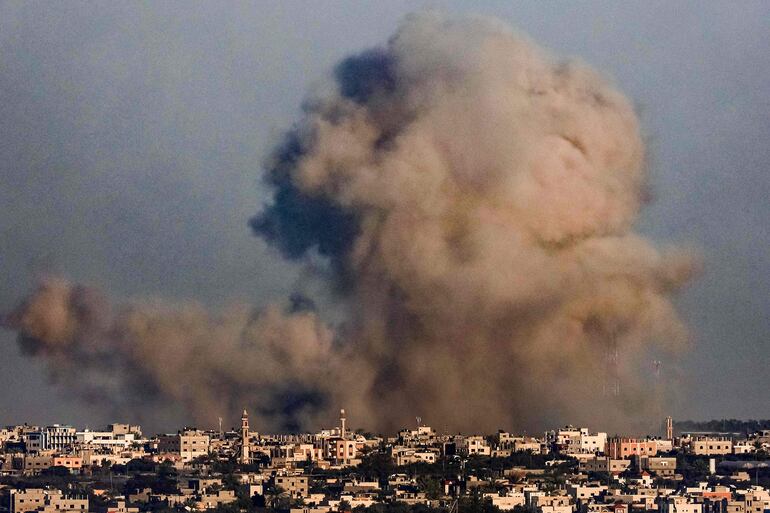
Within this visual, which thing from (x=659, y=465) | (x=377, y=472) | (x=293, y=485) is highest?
(x=659, y=465)

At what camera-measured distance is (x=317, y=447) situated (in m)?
62.2

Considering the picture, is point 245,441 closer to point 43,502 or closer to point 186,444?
point 186,444

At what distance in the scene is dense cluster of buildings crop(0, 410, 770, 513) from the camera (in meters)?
51.3

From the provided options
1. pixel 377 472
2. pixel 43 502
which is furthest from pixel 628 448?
pixel 43 502

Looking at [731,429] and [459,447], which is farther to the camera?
[731,429]

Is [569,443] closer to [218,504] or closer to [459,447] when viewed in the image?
[459,447]

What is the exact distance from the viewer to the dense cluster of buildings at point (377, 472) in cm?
5131

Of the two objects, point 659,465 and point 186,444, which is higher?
point 186,444

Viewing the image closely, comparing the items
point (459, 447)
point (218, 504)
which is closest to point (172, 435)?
point (459, 447)

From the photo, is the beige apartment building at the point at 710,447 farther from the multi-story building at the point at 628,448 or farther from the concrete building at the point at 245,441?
the concrete building at the point at 245,441

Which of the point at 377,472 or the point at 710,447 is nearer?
the point at 377,472

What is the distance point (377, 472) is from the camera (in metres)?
58.1

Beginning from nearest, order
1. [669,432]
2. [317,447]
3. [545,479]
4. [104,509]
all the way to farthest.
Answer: [104,509], [545,479], [317,447], [669,432]

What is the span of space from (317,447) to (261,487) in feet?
26.4
